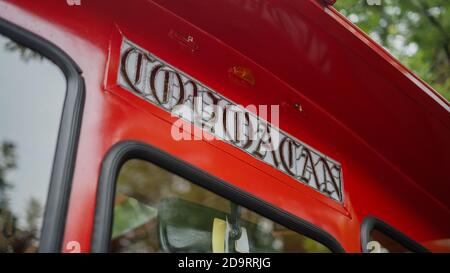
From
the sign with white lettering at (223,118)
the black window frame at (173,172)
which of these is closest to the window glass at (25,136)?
the black window frame at (173,172)

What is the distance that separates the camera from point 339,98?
214 cm

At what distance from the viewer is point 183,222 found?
173cm

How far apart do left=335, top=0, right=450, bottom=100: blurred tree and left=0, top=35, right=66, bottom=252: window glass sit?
4.16m

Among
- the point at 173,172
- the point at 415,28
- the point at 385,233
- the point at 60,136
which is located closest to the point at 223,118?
the point at 173,172

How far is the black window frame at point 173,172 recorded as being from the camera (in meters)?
1.31

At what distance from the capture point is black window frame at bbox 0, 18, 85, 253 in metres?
1.22

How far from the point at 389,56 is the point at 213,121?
666 millimetres

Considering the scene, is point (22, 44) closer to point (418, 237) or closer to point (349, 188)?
point (349, 188)

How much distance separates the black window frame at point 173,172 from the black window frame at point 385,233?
0.17 metres

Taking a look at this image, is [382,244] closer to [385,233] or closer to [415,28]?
[385,233]

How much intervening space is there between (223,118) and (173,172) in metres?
0.32

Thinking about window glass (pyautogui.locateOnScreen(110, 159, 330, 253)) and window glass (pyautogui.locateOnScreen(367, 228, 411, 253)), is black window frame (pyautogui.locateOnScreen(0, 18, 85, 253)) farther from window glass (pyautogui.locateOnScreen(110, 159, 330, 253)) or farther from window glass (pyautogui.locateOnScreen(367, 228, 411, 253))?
window glass (pyautogui.locateOnScreen(367, 228, 411, 253))

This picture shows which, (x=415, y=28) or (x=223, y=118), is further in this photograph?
(x=415, y=28)

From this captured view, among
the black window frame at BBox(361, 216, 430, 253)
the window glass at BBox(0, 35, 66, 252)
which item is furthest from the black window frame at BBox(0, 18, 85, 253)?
the black window frame at BBox(361, 216, 430, 253)
